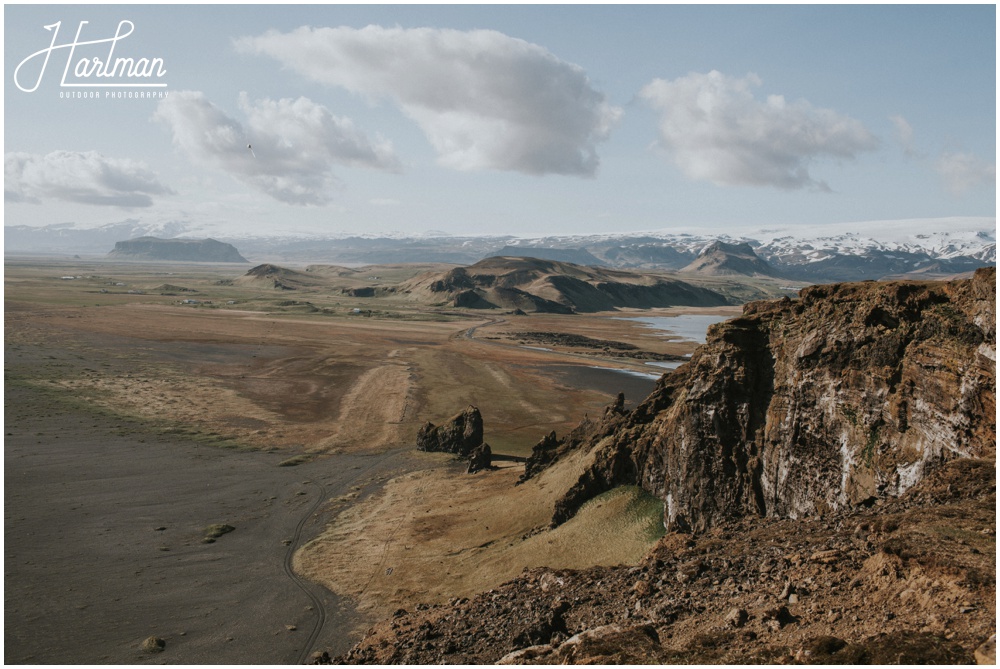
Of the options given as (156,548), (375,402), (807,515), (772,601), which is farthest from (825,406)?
(375,402)

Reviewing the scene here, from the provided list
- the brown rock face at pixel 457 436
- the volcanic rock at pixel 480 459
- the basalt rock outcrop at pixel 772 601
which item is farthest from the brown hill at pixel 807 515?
the brown rock face at pixel 457 436

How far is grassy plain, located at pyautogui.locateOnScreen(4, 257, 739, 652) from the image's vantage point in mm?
27266

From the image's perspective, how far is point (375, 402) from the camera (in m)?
65.2

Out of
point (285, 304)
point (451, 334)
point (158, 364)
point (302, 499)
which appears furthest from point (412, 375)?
point (285, 304)

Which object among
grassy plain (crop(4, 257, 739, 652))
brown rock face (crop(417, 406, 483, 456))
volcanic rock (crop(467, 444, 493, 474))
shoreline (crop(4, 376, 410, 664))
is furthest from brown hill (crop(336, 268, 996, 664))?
brown rock face (crop(417, 406, 483, 456))

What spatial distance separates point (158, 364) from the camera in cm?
7612

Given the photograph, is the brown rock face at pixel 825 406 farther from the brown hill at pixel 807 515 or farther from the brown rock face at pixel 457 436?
the brown rock face at pixel 457 436

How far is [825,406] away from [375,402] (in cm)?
5088

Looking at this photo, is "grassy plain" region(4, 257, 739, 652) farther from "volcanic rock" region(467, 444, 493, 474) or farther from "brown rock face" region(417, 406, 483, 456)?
"brown rock face" region(417, 406, 483, 456)

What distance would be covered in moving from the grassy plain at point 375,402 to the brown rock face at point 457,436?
1.67m

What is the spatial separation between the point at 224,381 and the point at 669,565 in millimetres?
63615

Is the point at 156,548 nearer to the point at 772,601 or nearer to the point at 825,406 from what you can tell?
the point at 772,601

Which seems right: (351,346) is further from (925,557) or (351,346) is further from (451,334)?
(925,557)

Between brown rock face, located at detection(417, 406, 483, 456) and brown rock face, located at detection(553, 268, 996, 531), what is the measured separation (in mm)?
19976
